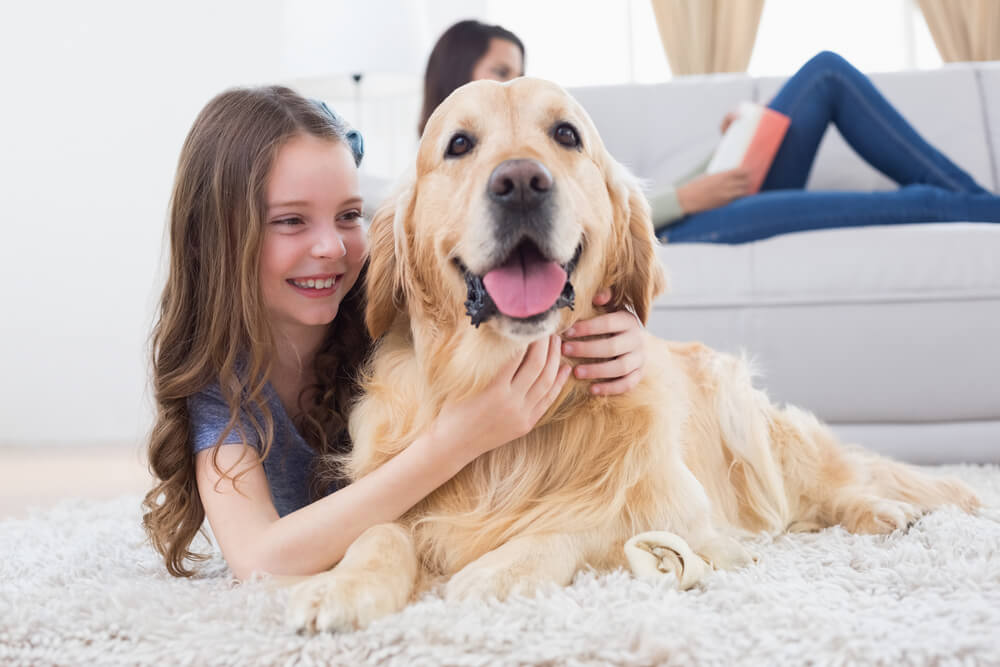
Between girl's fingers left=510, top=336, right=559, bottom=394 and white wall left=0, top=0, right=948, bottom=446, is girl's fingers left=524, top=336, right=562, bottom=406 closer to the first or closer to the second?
girl's fingers left=510, top=336, right=559, bottom=394

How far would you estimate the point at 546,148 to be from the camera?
4.39 ft

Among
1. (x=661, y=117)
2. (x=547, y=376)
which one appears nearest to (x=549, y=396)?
(x=547, y=376)

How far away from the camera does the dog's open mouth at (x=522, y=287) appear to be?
1229 millimetres

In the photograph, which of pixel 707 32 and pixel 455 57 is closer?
pixel 455 57

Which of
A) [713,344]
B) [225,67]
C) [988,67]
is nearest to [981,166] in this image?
[988,67]

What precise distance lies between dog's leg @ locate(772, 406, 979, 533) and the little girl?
596 mm

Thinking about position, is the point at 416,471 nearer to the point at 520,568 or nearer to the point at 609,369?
A: the point at 520,568

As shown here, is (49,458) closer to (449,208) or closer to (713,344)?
(713,344)

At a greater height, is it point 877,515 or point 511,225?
point 511,225

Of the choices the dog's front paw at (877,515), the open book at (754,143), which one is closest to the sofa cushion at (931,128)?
the open book at (754,143)

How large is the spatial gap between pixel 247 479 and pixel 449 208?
0.57 metres

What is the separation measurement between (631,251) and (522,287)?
1.03 ft

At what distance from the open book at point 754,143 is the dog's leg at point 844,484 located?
57.0 inches

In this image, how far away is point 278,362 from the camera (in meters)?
1.69
